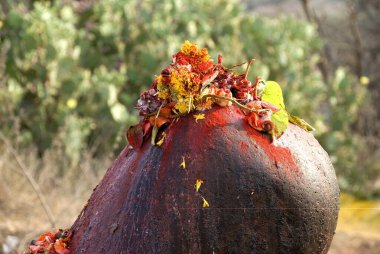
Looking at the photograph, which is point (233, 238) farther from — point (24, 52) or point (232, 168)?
point (24, 52)

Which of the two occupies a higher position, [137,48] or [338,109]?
[137,48]

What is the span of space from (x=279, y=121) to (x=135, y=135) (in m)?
0.47

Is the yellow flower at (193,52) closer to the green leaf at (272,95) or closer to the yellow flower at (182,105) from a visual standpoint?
the yellow flower at (182,105)

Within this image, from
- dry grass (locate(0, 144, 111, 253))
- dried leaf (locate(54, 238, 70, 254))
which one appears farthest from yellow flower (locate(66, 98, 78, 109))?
dried leaf (locate(54, 238, 70, 254))

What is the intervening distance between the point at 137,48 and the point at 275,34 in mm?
1861

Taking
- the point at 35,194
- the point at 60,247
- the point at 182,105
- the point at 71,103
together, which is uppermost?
the point at 182,105

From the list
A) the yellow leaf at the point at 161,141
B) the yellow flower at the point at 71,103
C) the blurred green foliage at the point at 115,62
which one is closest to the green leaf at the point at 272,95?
the yellow leaf at the point at 161,141

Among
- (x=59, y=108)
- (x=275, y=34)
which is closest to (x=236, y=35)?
(x=275, y=34)

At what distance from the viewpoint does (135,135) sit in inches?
86.5

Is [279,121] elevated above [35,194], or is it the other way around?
[279,121]

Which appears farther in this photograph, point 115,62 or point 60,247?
point 115,62

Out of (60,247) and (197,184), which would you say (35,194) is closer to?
(60,247)

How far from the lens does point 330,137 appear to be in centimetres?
868

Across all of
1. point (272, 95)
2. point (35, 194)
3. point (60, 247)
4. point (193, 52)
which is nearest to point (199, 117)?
point (193, 52)
